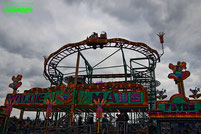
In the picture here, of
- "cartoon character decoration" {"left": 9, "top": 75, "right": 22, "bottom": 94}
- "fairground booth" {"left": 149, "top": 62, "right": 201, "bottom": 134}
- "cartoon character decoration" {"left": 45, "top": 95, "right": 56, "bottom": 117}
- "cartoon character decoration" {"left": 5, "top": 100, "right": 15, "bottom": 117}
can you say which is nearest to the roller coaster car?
"cartoon character decoration" {"left": 45, "top": 95, "right": 56, "bottom": 117}

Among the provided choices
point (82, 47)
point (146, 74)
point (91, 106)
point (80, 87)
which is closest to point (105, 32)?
point (82, 47)

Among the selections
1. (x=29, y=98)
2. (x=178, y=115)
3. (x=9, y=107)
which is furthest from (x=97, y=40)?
(x=9, y=107)

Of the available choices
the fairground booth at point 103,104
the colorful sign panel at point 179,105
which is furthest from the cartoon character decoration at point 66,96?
the colorful sign panel at point 179,105

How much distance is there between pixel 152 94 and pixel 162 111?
1078cm

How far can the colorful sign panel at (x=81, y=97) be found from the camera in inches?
578

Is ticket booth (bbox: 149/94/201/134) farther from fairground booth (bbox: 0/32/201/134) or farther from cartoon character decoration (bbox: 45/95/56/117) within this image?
cartoon character decoration (bbox: 45/95/56/117)

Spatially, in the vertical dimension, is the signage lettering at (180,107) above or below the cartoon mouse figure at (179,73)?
below

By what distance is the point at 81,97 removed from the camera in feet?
52.5

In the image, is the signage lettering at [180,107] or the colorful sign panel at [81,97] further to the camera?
the colorful sign panel at [81,97]

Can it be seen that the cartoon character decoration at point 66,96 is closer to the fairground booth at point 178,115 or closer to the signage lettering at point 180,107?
the fairground booth at point 178,115

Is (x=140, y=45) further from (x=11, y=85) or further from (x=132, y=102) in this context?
(x=11, y=85)

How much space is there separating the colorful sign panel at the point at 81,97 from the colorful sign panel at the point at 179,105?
1.77m

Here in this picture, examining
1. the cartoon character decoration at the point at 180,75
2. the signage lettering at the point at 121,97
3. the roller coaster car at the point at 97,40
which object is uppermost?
the roller coaster car at the point at 97,40

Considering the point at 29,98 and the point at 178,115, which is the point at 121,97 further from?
the point at 29,98
